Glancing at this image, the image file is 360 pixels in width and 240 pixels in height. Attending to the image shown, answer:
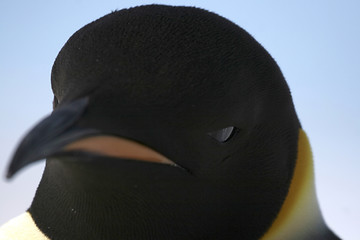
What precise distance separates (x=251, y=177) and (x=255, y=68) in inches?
14.2

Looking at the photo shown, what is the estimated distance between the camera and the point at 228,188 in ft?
6.45

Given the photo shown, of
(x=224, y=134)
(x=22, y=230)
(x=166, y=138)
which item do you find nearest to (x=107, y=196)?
(x=166, y=138)

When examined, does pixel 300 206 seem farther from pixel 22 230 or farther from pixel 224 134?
pixel 22 230

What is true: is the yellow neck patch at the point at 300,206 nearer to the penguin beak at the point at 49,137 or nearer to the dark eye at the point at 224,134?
the dark eye at the point at 224,134

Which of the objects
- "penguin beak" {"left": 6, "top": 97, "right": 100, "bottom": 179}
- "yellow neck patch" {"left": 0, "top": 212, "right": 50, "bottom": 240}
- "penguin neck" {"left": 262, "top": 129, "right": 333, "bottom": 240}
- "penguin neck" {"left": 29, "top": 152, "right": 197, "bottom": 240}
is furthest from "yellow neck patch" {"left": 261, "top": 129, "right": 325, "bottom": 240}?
"penguin beak" {"left": 6, "top": 97, "right": 100, "bottom": 179}

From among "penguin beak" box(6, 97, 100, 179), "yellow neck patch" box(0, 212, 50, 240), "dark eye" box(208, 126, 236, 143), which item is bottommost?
"yellow neck patch" box(0, 212, 50, 240)

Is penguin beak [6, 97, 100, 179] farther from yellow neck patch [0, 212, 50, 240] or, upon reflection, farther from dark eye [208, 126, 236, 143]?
yellow neck patch [0, 212, 50, 240]

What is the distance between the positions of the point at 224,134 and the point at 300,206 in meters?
0.48

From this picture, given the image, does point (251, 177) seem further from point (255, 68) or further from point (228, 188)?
point (255, 68)

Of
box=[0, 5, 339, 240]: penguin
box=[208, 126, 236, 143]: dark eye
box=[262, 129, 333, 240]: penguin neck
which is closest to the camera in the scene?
box=[0, 5, 339, 240]: penguin

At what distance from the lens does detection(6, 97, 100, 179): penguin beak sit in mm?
1434

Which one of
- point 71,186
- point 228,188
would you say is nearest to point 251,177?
point 228,188

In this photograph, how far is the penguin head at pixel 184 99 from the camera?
1.59 meters

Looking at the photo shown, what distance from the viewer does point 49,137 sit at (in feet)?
4.79
